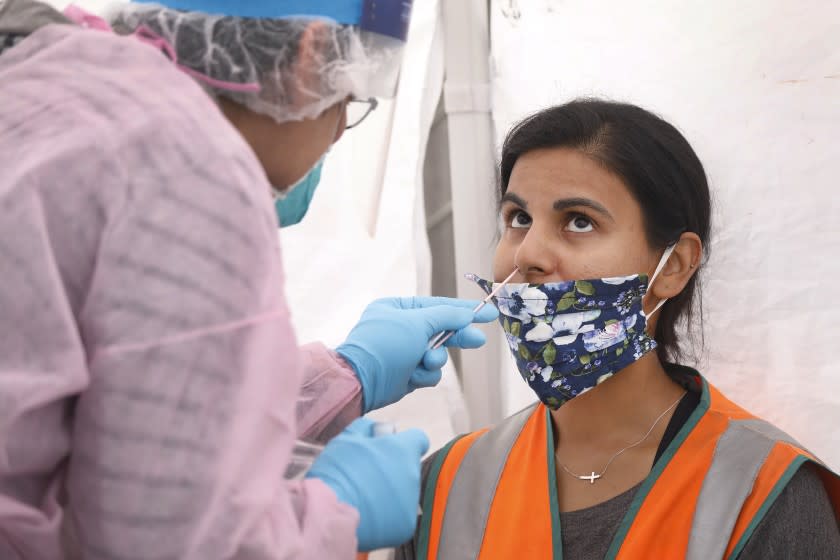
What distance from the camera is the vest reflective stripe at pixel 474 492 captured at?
1.47m

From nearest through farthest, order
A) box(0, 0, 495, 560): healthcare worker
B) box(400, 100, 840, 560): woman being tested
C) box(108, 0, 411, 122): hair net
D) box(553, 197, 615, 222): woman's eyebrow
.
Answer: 1. box(0, 0, 495, 560): healthcare worker
2. box(108, 0, 411, 122): hair net
3. box(400, 100, 840, 560): woman being tested
4. box(553, 197, 615, 222): woman's eyebrow

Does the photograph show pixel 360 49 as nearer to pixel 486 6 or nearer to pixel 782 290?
pixel 782 290

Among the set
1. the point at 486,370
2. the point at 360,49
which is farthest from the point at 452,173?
the point at 360,49

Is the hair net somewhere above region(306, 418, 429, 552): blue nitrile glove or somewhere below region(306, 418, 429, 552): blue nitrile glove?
above

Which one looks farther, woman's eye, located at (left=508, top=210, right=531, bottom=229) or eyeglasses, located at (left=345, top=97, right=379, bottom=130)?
woman's eye, located at (left=508, top=210, right=531, bottom=229)

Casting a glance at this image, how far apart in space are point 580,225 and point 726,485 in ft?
1.60

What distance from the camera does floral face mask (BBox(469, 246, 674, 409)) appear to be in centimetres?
134

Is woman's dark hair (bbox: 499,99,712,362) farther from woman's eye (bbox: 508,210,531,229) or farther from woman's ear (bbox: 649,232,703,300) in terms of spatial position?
woman's eye (bbox: 508,210,531,229)

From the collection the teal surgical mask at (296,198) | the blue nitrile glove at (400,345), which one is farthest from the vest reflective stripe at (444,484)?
the teal surgical mask at (296,198)

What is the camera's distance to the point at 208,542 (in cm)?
70

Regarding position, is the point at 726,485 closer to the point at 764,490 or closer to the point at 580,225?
the point at 764,490

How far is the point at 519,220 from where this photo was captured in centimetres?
151

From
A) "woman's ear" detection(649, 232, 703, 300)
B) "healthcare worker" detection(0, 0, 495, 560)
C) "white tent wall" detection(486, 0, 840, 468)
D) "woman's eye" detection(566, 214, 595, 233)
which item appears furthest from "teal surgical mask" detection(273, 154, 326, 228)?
"white tent wall" detection(486, 0, 840, 468)

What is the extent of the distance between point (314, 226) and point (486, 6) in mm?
773
